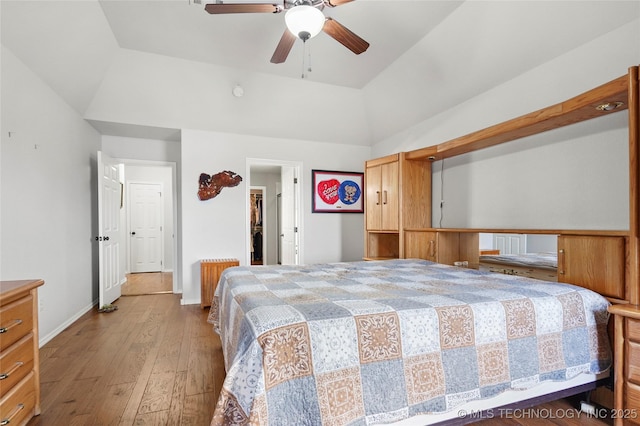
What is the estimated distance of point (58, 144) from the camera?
311 centimetres

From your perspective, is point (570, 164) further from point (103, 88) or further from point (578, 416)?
point (103, 88)

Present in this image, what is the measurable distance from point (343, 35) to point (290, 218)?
348 cm

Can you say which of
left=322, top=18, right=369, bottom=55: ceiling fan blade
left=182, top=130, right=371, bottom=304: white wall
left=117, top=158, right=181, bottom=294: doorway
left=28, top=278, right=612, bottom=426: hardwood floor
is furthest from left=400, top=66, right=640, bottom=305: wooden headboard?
left=117, top=158, right=181, bottom=294: doorway

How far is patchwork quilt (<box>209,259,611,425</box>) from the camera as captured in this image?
1068 millimetres

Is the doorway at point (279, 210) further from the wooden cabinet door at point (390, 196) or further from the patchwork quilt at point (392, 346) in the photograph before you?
the patchwork quilt at point (392, 346)

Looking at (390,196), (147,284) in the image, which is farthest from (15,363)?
(147,284)

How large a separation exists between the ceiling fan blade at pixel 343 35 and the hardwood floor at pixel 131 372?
2.59 m

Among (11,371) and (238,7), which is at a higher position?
(238,7)

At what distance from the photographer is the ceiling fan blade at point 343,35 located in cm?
211

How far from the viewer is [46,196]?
2.87 meters

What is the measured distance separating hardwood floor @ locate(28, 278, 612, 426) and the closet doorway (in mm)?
→ 3945

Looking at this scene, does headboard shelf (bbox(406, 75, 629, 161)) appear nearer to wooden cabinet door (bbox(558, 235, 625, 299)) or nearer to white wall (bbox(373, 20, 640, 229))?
white wall (bbox(373, 20, 640, 229))

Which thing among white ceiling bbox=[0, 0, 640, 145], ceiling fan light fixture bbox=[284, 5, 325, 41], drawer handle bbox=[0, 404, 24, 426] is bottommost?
drawer handle bbox=[0, 404, 24, 426]

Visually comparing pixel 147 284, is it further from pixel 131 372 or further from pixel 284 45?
pixel 284 45
